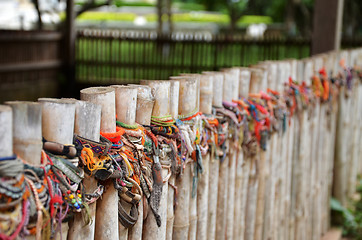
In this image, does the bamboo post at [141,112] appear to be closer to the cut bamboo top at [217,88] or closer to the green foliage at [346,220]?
the cut bamboo top at [217,88]

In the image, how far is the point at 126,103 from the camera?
206 centimetres

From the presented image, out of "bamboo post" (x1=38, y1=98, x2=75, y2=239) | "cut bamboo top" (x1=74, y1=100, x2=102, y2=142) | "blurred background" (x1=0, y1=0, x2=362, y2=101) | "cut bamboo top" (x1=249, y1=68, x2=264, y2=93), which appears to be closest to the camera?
"bamboo post" (x1=38, y1=98, x2=75, y2=239)

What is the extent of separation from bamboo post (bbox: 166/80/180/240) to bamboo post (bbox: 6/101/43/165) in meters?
0.89

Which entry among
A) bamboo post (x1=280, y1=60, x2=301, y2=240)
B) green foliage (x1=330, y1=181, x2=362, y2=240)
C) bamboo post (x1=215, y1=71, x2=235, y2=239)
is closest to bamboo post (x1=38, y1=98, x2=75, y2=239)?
bamboo post (x1=215, y1=71, x2=235, y2=239)

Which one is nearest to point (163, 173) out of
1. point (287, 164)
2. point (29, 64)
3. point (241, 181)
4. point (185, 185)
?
point (185, 185)

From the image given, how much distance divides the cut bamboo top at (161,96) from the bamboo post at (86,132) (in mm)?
455

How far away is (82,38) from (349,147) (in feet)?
25.0

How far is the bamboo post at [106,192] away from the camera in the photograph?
1.92 metres

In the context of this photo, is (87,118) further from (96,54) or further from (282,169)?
(96,54)

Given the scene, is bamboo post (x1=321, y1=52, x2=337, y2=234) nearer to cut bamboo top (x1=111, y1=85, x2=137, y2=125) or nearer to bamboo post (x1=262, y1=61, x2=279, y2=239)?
bamboo post (x1=262, y1=61, x2=279, y2=239)

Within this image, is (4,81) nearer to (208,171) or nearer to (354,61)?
(354,61)

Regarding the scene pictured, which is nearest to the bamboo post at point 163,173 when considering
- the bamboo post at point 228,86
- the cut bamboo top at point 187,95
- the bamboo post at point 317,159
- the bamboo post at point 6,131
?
the cut bamboo top at point 187,95

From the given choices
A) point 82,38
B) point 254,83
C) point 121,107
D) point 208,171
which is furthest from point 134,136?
point 82,38

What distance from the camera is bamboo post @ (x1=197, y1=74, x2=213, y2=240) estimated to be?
2.69 m
